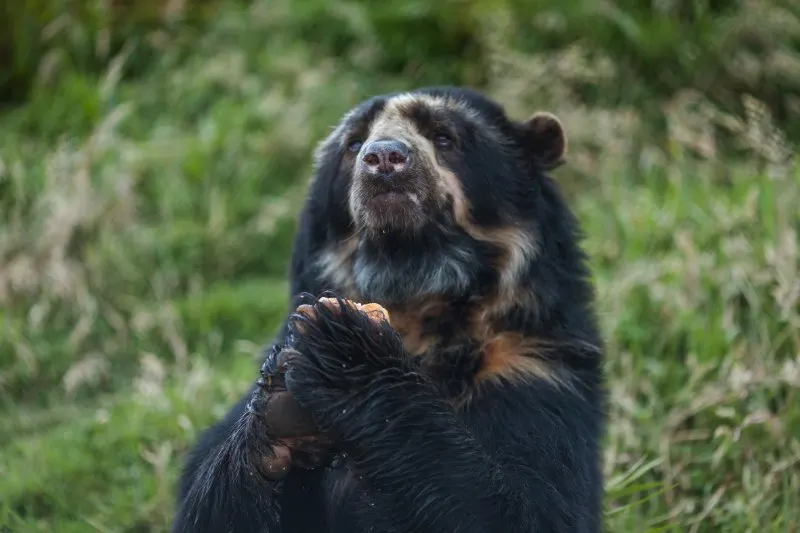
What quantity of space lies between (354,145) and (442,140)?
0.32m

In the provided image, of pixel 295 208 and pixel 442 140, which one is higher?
pixel 442 140

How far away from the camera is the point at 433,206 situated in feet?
12.9

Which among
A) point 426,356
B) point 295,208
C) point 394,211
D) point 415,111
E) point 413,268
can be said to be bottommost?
point 295,208

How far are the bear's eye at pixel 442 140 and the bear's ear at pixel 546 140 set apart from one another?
35 cm

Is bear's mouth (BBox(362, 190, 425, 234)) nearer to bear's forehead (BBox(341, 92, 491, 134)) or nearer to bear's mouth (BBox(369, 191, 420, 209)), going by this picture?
bear's mouth (BBox(369, 191, 420, 209))

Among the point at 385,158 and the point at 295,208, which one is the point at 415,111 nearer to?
the point at 385,158

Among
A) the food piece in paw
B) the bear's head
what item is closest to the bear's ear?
the bear's head

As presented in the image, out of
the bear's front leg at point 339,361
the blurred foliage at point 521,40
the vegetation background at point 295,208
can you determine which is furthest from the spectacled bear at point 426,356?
the blurred foliage at point 521,40

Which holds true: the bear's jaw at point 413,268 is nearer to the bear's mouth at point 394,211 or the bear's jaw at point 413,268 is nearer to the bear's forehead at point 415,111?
the bear's mouth at point 394,211

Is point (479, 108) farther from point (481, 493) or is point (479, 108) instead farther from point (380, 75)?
point (380, 75)

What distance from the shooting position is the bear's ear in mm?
4324

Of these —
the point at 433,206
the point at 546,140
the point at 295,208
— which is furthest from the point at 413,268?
the point at 295,208

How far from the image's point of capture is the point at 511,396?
363 centimetres

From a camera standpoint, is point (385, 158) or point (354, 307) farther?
point (385, 158)
